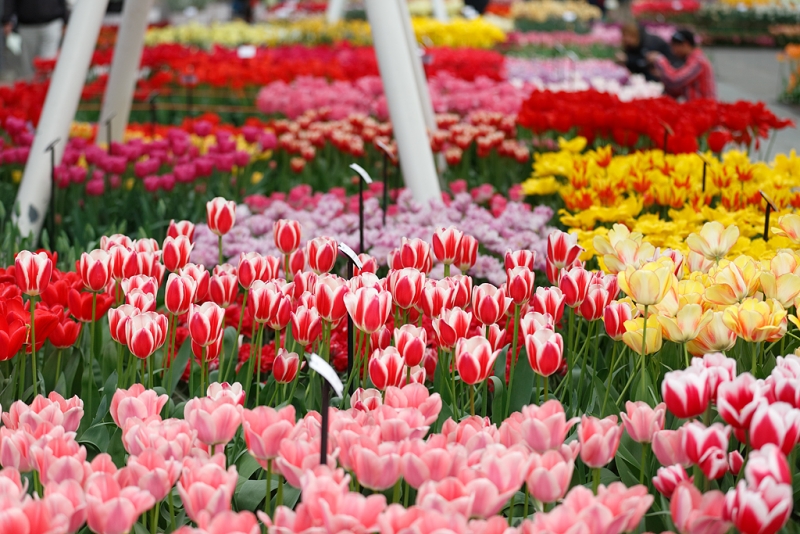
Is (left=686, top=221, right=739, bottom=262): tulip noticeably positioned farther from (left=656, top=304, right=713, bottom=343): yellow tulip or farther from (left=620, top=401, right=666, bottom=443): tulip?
(left=620, top=401, right=666, bottom=443): tulip

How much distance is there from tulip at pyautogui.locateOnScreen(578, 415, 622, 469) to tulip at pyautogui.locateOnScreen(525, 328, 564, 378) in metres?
0.23

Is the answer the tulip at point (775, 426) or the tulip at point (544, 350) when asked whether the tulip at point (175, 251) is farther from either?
the tulip at point (775, 426)

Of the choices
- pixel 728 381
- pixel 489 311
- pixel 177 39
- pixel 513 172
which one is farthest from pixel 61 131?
pixel 177 39

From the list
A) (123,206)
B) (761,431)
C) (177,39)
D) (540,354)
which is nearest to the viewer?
(761,431)

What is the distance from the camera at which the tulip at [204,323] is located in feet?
5.24

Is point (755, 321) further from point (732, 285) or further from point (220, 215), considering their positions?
point (220, 215)

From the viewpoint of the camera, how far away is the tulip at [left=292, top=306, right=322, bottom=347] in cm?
167

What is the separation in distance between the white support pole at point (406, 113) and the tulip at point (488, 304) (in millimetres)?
1757

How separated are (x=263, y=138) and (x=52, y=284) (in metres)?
2.61

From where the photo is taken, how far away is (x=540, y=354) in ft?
4.81

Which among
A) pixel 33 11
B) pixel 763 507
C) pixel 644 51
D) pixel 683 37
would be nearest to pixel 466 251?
pixel 763 507

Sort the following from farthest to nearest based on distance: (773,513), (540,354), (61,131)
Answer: (61,131)
(540,354)
(773,513)

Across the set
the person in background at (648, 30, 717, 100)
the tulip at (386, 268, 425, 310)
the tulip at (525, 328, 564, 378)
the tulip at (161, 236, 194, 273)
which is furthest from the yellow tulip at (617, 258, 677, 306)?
the person in background at (648, 30, 717, 100)

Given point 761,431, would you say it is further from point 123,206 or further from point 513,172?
point 513,172
